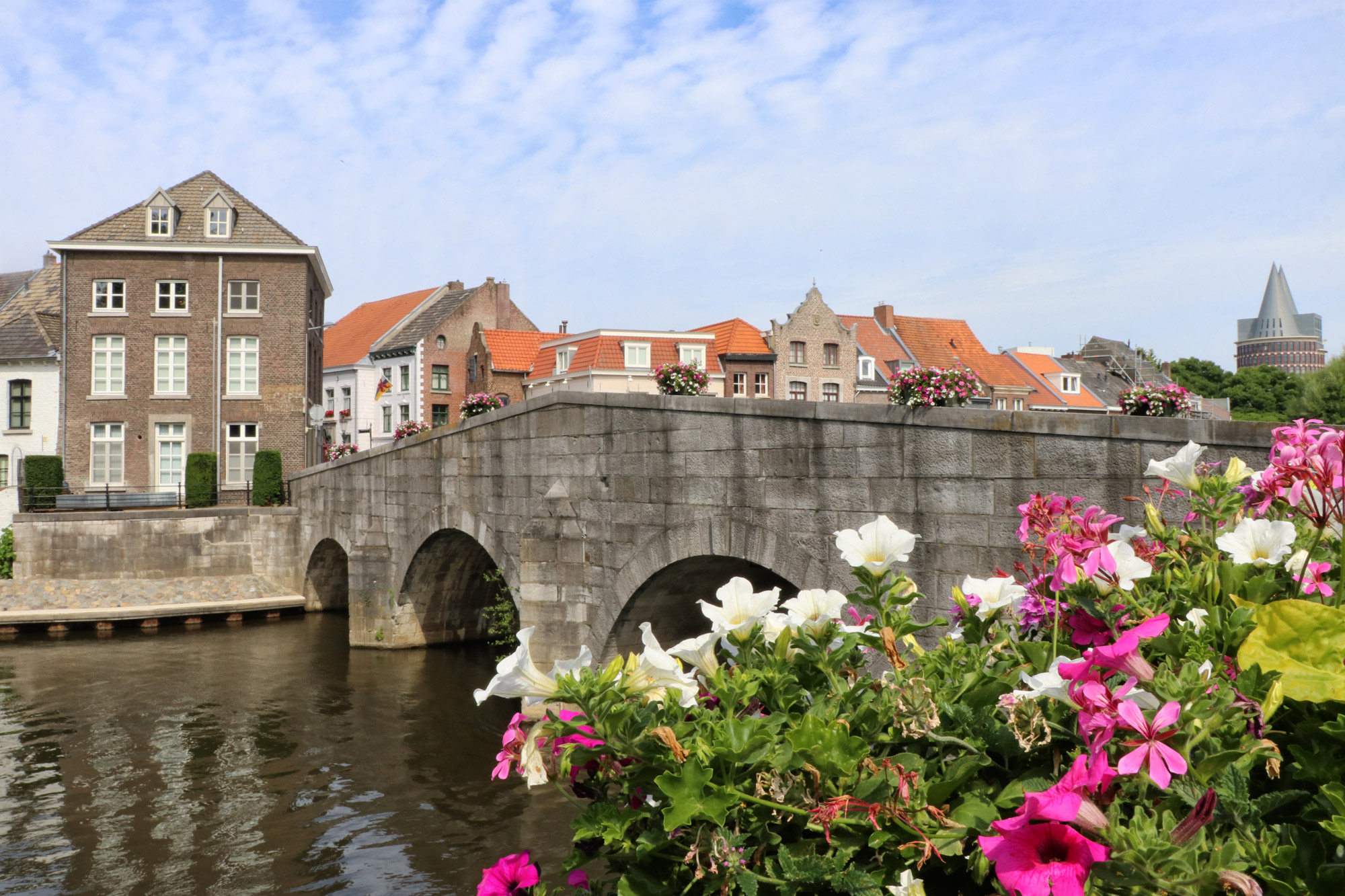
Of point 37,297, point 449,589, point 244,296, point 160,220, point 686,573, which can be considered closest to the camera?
point 686,573

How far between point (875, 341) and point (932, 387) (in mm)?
41115

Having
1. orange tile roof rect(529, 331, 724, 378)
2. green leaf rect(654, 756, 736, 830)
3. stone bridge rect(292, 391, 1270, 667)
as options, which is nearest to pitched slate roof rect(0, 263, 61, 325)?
orange tile roof rect(529, 331, 724, 378)

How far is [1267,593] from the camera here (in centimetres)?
191

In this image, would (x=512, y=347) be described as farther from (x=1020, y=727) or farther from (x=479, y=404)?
(x=1020, y=727)

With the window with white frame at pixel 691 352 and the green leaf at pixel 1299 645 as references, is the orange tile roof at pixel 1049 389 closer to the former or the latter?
the window with white frame at pixel 691 352

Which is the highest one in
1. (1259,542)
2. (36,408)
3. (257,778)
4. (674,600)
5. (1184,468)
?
(36,408)

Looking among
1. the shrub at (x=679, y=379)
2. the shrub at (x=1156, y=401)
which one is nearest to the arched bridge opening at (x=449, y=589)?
the shrub at (x=679, y=379)

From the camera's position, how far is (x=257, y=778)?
456 inches

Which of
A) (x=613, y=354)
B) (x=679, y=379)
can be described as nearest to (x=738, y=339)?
(x=613, y=354)

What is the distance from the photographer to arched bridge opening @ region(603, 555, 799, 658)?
1041cm

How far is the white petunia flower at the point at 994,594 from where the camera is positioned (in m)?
2.29

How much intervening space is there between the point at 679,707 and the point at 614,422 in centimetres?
898

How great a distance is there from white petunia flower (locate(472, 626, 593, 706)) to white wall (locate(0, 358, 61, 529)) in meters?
31.6

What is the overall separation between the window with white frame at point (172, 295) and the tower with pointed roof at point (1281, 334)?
133 m
